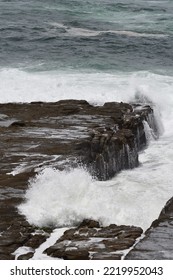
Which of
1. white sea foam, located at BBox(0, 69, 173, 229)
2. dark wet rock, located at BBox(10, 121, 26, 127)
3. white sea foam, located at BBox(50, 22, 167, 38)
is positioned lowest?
white sea foam, located at BBox(0, 69, 173, 229)

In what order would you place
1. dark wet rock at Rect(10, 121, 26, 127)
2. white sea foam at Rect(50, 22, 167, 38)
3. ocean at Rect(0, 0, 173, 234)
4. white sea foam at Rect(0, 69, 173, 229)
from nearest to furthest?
white sea foam at Rect(0, 69, 173, 229)
ocean at Rect(0, 0, 173, 234)
dark wet rock at Rect(10, 121, 26, 127)
white sea foam at Rect(50, 22, 167, 38)

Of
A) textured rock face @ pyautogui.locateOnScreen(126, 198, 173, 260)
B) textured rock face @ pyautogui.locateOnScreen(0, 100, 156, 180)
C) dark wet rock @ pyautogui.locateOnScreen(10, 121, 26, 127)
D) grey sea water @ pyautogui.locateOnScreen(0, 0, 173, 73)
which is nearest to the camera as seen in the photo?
textured rock face @ pyautogui.locateOnScreen(126, 198, 173, 260)

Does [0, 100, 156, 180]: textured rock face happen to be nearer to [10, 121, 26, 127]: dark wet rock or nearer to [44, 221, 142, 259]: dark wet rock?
[10, 121, 26, 127]: dark wet rock

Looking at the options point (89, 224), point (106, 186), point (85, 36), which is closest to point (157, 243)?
point (89, 224)

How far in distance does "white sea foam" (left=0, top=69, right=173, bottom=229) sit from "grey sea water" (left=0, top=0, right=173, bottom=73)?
599 cm

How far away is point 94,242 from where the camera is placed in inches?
496

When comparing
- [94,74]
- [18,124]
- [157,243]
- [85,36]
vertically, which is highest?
[85,36]

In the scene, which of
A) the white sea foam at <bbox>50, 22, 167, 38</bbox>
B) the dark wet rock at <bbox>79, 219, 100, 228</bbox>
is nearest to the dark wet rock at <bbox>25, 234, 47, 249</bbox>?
the dark wet rock at <bbox>79, 219, 100, 228</bbox>

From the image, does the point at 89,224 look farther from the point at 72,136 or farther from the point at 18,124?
the point at 18,124

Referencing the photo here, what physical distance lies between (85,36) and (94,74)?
900 cm

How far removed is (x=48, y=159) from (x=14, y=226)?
3.43 metres

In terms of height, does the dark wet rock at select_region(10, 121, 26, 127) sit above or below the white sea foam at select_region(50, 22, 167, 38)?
below

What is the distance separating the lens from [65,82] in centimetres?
2808

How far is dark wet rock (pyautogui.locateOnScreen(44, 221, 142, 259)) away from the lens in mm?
12031
